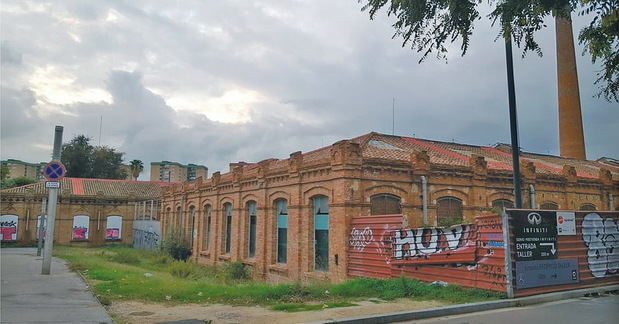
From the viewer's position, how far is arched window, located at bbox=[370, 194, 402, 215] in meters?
16.2

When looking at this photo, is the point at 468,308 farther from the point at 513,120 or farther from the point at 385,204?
the point at 385,204

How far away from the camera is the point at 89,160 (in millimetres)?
62250

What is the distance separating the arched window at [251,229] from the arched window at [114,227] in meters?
27.4

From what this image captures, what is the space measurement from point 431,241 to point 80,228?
130 ft

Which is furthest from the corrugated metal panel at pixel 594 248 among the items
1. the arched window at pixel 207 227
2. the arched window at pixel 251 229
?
the arched window at pixel 207 227

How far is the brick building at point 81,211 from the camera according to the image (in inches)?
1576

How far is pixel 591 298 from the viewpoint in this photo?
11.5 meters

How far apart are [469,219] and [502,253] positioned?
699 cm

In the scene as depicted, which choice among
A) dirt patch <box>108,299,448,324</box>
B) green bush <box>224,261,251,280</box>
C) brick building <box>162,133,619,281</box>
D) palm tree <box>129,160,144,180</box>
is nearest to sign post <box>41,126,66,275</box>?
dirt patch <box>108,299,448,324</box>

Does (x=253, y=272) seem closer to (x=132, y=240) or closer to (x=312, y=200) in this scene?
(x=312, y=200)

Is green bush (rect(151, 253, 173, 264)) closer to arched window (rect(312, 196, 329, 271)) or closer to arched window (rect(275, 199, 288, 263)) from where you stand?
arched window (rect(275, 199, 288, 263))

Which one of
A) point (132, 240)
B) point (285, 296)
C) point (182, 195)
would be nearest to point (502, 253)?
point (285, 296)

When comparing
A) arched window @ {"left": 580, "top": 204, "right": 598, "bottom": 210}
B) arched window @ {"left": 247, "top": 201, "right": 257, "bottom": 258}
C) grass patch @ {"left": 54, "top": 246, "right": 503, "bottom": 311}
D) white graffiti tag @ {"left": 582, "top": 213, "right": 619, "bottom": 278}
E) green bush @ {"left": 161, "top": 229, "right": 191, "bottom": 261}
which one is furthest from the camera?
green bush @ {"left": 161, "top": 229, "right": 191, "bottom": 261}

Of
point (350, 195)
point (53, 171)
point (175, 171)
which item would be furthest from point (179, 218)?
point (175, 171)
